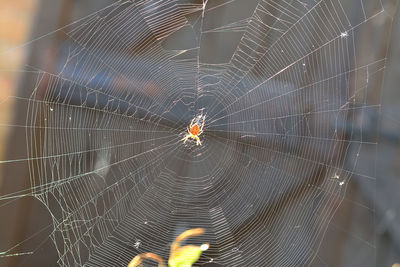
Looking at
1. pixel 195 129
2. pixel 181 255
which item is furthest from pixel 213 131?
pixel 181 255

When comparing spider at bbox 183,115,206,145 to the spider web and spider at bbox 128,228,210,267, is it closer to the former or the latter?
the spider web

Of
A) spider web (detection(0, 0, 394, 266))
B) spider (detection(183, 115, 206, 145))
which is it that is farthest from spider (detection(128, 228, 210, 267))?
spider (detection(183, 115, 206, 145))

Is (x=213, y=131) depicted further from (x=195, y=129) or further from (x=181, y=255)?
(x=181, y=255)

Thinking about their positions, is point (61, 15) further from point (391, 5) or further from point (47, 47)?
point (391, 5)

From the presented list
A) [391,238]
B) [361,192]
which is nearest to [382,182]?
[361,192]

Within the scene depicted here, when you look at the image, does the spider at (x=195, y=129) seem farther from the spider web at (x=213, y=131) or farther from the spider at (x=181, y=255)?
the spider at (x=181, y=255)
